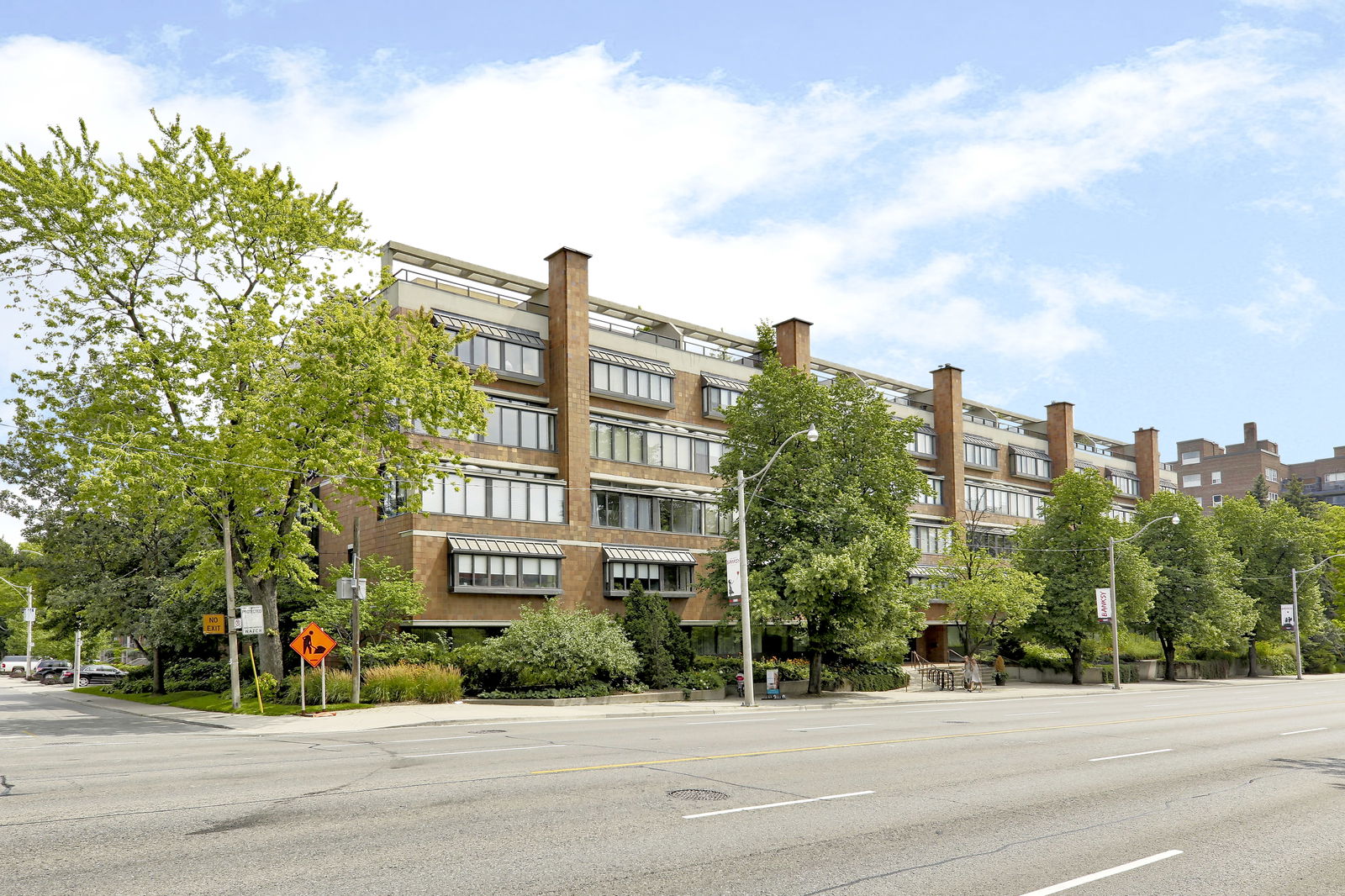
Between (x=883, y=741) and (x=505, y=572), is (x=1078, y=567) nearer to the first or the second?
(x=505, y=572)

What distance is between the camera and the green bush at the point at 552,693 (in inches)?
1266

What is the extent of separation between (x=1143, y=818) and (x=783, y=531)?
27.1 meters

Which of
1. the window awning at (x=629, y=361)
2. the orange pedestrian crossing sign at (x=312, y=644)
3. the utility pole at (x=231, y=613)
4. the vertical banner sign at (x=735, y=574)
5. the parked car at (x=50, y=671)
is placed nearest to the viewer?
the orange pedestrian crossing sign at (x=312, y=644)

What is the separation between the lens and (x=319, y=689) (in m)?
31.1

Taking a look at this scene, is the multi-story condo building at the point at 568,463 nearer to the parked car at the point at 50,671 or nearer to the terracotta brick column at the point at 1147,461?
the parked car at the point at 50,671

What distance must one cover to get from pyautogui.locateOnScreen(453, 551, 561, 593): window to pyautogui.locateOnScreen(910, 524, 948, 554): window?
26.4 metres

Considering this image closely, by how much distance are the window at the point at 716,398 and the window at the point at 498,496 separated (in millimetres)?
10677

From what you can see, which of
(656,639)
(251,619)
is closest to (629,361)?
(656,639)

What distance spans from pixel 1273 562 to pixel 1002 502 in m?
17.6

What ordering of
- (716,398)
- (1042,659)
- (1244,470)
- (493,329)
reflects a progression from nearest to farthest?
(493,329), (716,398), (1042,659), (1244,470)

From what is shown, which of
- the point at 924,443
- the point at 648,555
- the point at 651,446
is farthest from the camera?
the point at 924,443

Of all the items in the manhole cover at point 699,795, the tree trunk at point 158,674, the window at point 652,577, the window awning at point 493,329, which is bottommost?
the tree trunk at point 158,674

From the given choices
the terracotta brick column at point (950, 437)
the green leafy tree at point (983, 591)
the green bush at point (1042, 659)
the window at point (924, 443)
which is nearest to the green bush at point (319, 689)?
the green leafy tree at point (983, 591)

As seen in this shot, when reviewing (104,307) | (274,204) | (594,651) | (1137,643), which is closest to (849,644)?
(594,651)
